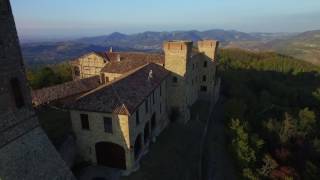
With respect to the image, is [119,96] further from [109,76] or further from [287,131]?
[287,131]

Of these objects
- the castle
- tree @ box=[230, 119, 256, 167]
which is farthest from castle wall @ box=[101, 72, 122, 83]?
tree @ box=[230, 119, 256, 167]

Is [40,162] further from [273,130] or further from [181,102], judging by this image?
[273,130]

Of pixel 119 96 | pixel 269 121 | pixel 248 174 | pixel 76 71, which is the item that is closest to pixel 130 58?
pixel 76 71

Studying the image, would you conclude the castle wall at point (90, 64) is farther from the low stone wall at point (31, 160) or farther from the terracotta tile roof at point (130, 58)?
the low stone wall at point (31, 160)

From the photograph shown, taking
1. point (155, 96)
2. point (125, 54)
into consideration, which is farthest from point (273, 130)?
point (125, 54)

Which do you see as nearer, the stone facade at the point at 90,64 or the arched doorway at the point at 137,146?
the arched doorway at the point at 137,146

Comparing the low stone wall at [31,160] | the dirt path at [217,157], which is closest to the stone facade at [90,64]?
the dirt path at [217,157]

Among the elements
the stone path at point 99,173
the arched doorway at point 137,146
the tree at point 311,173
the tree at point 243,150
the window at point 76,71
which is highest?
the window at point 76,71
